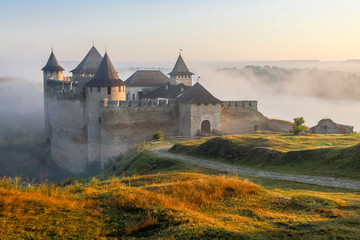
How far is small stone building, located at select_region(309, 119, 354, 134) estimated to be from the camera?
28922mm

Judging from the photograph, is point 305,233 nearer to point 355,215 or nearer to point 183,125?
point 355,215

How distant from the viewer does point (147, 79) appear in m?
35.5

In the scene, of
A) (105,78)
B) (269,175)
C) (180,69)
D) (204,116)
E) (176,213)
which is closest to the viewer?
(176,213)

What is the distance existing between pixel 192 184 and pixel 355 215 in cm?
349

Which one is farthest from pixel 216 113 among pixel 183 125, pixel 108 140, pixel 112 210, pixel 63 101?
pixel 112 210

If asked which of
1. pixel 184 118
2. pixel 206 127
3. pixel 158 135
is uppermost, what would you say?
pixel 184 118

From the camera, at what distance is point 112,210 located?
8234 millimetres

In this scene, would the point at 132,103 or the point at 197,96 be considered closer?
the point at 132,103

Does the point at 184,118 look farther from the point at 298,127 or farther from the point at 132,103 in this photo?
the point at 298,127

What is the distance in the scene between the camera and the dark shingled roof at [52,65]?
119 ft

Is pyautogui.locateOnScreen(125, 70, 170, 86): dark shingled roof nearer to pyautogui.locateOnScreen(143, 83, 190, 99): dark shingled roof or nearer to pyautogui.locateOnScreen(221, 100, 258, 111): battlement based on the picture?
pyautogui.locateOnScreen(143, 83, 190, 99): dark shingled roof

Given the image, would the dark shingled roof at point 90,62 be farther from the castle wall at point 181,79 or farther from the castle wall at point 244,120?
the castle wall at point 244,120

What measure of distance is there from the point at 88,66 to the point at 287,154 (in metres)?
25.4

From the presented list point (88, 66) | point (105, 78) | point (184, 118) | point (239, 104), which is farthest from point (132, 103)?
point (88, 66)
